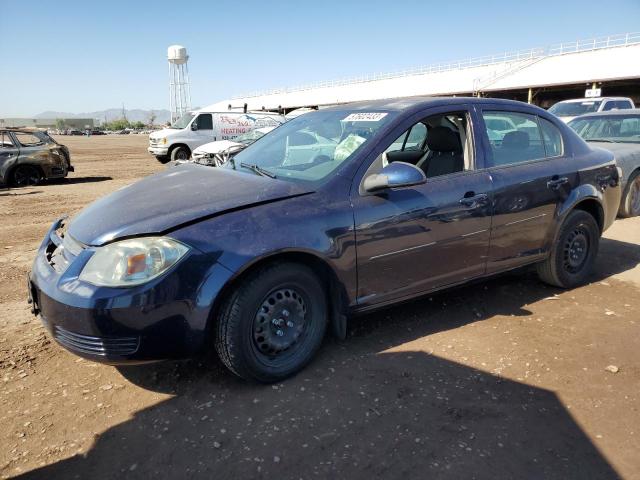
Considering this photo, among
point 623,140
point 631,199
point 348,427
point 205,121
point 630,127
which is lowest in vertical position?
point 348,427

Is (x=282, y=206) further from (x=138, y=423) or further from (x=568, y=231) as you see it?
(x=568, y=231)

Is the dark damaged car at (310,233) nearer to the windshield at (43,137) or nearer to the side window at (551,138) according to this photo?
the side window at (551,138)

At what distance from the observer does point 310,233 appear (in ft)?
9.72

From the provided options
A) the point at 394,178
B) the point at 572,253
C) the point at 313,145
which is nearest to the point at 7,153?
the point at 313,145

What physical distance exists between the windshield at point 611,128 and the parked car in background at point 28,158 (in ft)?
38.7

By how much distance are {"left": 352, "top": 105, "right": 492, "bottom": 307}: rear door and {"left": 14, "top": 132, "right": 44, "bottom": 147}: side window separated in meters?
11.5

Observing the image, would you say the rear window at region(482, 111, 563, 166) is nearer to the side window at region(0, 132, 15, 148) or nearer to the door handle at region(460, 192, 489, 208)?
the door handle at region(460, 192, 489, 208)

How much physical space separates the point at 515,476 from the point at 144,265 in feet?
6.94

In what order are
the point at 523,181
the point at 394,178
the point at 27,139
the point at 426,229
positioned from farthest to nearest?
the point at 27,139, the point at 523,181, the point at 426,229, the point at 394,178

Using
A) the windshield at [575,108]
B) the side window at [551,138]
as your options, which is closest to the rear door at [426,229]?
the side window at [551,138]

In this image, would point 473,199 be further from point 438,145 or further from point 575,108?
point 575,108

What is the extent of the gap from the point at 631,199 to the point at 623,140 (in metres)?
1.01

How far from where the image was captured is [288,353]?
10.2 feet

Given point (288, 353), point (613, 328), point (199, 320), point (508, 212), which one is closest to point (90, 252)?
point (199, 320)
